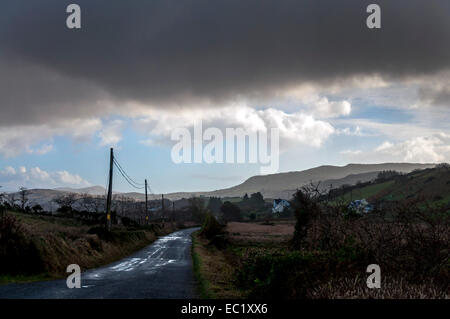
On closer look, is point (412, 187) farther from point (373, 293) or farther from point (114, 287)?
point (373, 293)

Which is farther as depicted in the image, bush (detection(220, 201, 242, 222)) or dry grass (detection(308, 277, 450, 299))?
bush (detection(220, 201, 242, 222))

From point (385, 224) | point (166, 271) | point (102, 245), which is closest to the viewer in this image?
point (385, 224)

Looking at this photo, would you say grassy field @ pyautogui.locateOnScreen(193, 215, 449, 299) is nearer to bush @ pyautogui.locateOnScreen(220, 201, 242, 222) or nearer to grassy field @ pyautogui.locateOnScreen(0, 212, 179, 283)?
grassy field @ pyautogui.locateOnScreen(0, 212, 179, 283)

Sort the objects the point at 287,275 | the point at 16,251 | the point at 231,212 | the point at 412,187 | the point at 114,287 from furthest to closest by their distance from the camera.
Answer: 1. the point at 231,212
2. the point at 412,187
3. the point at 16,251
4. the point at 114,287
5. the point at 287,275

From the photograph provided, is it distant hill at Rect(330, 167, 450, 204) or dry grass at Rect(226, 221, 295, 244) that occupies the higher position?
distant hill at Rect(330, 167, 450, 204)

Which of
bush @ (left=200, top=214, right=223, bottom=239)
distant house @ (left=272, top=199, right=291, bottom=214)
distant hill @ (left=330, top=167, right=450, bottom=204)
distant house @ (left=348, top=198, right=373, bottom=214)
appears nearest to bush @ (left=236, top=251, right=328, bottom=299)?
distant house @ (left=348, top=198, right=373, bottom=214)

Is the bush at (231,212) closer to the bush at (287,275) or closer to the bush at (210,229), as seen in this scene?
the bush at (210,229)

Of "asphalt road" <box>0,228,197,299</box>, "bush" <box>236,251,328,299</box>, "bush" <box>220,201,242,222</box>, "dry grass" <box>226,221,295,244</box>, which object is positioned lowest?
"bush" <box>220,201,242,222</box>

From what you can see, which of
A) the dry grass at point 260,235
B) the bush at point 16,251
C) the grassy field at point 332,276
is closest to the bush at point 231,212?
the dry grass at point 260,235

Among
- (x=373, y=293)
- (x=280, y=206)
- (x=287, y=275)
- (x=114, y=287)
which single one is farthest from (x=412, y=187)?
(x=373, y=293)
